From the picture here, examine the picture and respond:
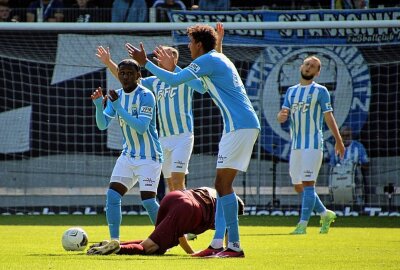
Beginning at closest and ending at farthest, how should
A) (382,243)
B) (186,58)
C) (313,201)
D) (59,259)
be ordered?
(59,259)
(382,243)
(313,201)
(186,58)

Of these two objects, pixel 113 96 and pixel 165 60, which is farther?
pixel 113 96

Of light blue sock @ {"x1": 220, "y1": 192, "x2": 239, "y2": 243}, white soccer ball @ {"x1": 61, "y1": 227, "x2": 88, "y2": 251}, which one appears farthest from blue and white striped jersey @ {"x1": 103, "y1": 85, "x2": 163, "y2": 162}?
light blue sock @ {"x1": 220, "y1": 192, "x2": 239, "y2": 243}

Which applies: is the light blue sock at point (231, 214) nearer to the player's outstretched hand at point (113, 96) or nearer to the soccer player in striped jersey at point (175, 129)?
the player's outstretched hand at point (113, 96)

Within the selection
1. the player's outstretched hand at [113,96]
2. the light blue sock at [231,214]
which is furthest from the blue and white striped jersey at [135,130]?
the light blue sock at [231,214]

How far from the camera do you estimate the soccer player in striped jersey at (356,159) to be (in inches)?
735

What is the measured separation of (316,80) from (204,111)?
2.25m

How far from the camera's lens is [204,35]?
942 cm

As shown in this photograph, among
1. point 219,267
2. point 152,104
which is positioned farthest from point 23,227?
point 219,267

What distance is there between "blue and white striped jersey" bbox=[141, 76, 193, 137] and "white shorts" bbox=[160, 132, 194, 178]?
0.06 metres

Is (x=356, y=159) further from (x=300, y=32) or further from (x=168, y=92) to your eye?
(x=168, y=92)

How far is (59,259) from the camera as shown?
29.9 ft

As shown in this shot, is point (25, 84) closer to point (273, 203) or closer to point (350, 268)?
point (273, 203)

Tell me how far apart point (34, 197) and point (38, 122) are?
55.3 inches

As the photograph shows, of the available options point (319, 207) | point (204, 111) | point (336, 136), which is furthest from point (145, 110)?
point (204, 111)
